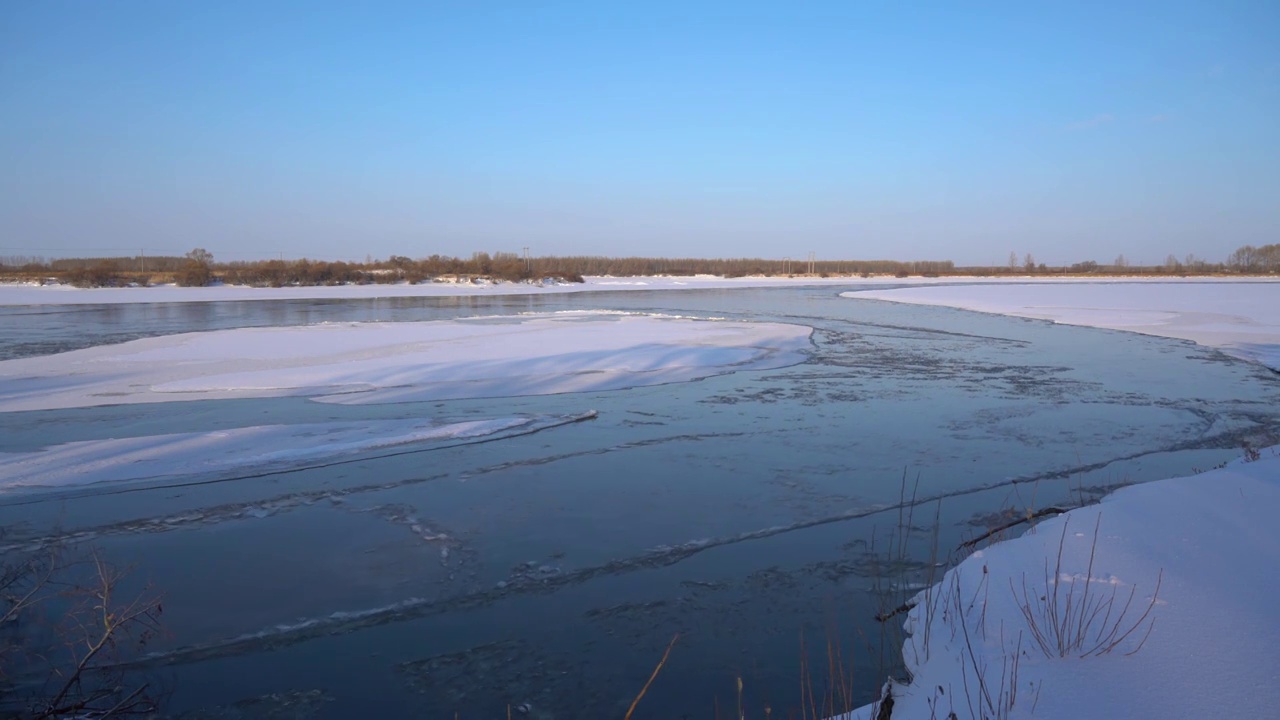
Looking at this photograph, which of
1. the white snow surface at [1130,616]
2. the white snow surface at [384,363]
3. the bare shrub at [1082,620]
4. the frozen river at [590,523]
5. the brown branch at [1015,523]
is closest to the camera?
the white snow surface at [1130,616]

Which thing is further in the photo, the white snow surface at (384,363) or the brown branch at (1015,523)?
the white snow surface at (384,363)

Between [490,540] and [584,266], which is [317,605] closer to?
[490,540]

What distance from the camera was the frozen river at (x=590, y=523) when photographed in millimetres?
3346

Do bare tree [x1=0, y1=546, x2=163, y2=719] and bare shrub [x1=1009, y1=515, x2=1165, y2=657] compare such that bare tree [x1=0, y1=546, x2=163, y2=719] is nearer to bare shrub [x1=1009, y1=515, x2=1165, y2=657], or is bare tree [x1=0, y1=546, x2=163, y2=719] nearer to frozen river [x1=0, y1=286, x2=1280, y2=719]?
frozen river [x1=0, y1=286, x2=1280, y2=719]

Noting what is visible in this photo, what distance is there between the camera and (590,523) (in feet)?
16.8

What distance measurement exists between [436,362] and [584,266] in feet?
273

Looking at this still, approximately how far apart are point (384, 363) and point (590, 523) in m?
7.31

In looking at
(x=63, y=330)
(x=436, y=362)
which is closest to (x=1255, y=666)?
(x=436, y=362)

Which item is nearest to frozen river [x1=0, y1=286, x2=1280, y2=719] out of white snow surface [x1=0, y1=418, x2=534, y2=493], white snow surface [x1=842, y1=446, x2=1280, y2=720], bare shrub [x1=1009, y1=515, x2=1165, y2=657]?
white snow surface [x1=0, y1=418, x2=534, y2=493]

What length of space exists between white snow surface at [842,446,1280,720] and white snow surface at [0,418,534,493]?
194 inches

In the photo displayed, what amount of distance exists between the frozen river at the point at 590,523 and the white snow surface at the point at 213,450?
14 centimetres

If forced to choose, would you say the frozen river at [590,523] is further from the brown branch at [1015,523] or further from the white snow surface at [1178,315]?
the white snow surface at [1178,315]

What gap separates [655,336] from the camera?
16.0 meters

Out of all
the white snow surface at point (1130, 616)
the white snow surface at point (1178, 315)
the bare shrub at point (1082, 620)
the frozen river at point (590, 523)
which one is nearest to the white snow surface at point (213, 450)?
→ the frozen river at point (590, 523)
